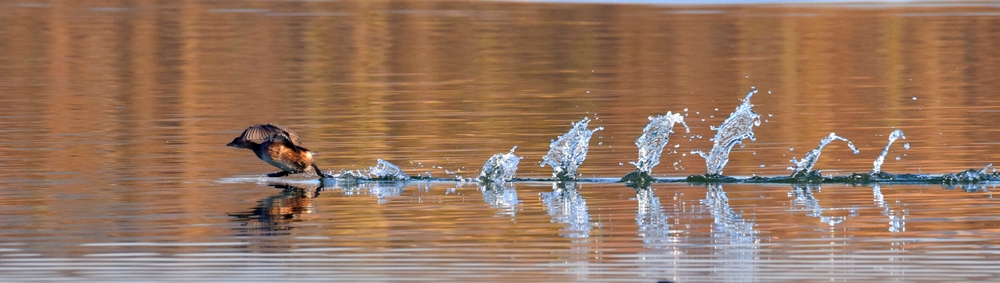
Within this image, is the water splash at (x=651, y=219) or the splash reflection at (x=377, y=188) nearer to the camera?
the water splash at (x=651, y=219)

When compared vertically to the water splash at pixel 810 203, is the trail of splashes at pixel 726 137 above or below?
above

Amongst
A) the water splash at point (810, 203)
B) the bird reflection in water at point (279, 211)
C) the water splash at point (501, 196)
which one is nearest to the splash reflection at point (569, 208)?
the water splash at point (501, 196)

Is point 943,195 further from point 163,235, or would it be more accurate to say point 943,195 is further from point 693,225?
point 163,235

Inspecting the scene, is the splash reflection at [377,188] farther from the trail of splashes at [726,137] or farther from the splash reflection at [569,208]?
the trail of splashes at [726,137]

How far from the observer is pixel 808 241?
10352 mm

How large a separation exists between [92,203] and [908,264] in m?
5.84

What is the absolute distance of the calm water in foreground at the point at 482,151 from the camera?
388 inches

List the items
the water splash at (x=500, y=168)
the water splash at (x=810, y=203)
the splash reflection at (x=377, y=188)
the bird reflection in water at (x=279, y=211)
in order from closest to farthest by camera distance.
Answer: the bird reflection in water at (x=279, y=211)
the water splash at (x=810, y=203)
the splash reflection at (x=377, y=188)
the water splash at (x=500, y=168)

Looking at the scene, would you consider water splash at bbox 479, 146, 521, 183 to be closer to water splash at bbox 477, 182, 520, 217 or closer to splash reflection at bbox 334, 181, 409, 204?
water splash at bbox 477, 182, 520, 217

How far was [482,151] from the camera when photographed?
618 inches

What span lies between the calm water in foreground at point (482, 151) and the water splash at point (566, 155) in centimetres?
22

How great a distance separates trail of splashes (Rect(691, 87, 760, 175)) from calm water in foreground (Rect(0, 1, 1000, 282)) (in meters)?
0.26

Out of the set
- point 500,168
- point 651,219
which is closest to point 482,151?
point 500,168

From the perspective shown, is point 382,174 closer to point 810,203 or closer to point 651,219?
point 651,219
